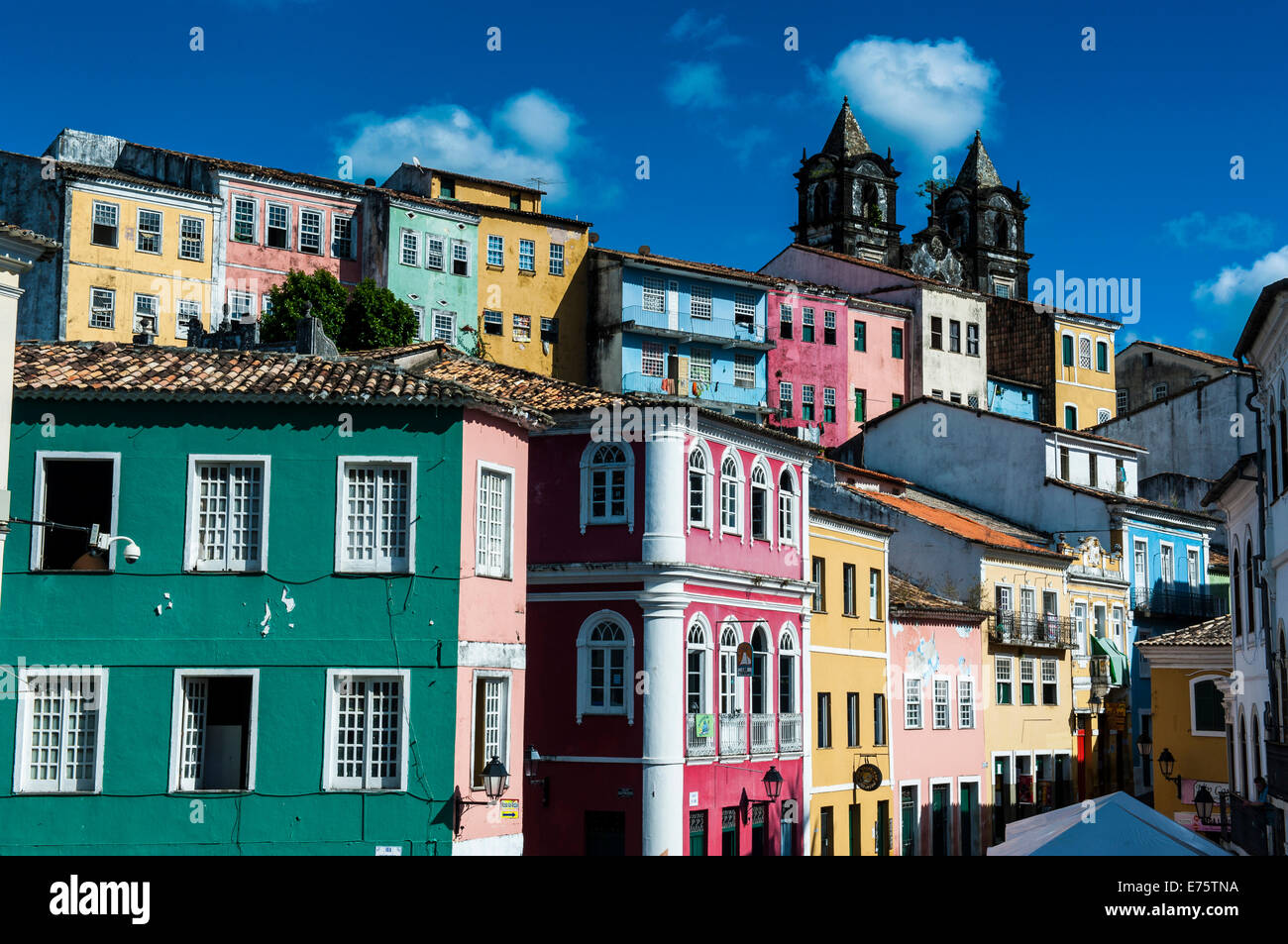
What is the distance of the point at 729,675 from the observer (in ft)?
116

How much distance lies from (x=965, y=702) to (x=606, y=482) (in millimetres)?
19202

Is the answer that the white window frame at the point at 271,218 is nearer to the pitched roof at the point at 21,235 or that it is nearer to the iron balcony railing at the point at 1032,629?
the iron balcony railing at the point at 1032,629

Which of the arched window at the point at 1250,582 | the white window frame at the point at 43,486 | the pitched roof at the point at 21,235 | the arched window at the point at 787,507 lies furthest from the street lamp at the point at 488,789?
the arched window at the point at 1250,582

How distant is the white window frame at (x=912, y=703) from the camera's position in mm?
45031

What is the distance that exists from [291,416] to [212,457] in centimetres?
146

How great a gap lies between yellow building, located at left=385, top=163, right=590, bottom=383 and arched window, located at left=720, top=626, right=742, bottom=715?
34139 mm

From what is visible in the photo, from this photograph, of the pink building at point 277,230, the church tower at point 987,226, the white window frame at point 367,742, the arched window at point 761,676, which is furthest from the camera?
the church tower at point 987,226

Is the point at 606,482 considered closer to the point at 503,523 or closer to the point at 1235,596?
the point at 503,523

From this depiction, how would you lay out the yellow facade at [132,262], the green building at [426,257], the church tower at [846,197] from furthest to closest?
the church tower at [846,197] < the green building at [426,257] < the yellow facade at [132,262]

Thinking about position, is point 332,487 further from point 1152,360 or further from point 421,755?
A: point 1152,360

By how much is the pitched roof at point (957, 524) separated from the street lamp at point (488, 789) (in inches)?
961

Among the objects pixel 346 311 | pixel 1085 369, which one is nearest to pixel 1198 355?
pixel 1085 369

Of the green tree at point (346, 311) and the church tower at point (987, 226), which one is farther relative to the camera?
the church tower at point (987, 226)
